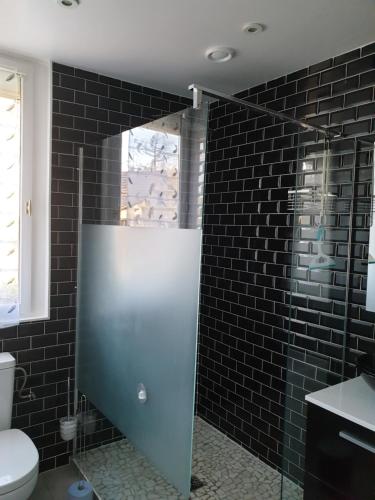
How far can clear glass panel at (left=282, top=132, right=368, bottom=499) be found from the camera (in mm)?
2062

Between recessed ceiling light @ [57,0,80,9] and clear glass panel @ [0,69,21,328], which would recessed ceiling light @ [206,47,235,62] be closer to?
recessed ceiling light @ [57,0,80,9]

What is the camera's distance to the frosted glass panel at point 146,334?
154 centimetres

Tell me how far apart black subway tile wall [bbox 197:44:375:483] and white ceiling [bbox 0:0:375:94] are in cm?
22

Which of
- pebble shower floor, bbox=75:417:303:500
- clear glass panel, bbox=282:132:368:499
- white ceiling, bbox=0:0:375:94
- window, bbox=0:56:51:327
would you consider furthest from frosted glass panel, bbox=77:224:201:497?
white ceiling, bbox=0:0:375:94

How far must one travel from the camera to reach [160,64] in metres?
2.40

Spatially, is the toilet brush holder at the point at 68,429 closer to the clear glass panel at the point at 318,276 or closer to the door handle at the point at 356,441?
the clear glass panel at the point at 318,276

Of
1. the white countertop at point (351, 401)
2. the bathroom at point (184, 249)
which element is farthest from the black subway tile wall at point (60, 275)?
the white countertop at point (351, 401)

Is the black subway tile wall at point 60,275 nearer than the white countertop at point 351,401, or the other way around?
the white countertop at point 351,401

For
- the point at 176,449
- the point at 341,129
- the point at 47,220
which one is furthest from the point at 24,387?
the point at 341,129

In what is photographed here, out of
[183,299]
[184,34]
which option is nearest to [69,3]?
[184,34]

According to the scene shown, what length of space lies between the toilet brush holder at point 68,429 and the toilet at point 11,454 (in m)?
0.37

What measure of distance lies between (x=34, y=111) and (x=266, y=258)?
6.01 ft

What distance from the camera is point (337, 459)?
1543mm

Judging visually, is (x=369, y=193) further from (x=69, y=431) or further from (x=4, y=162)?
(x=69, y=431)
